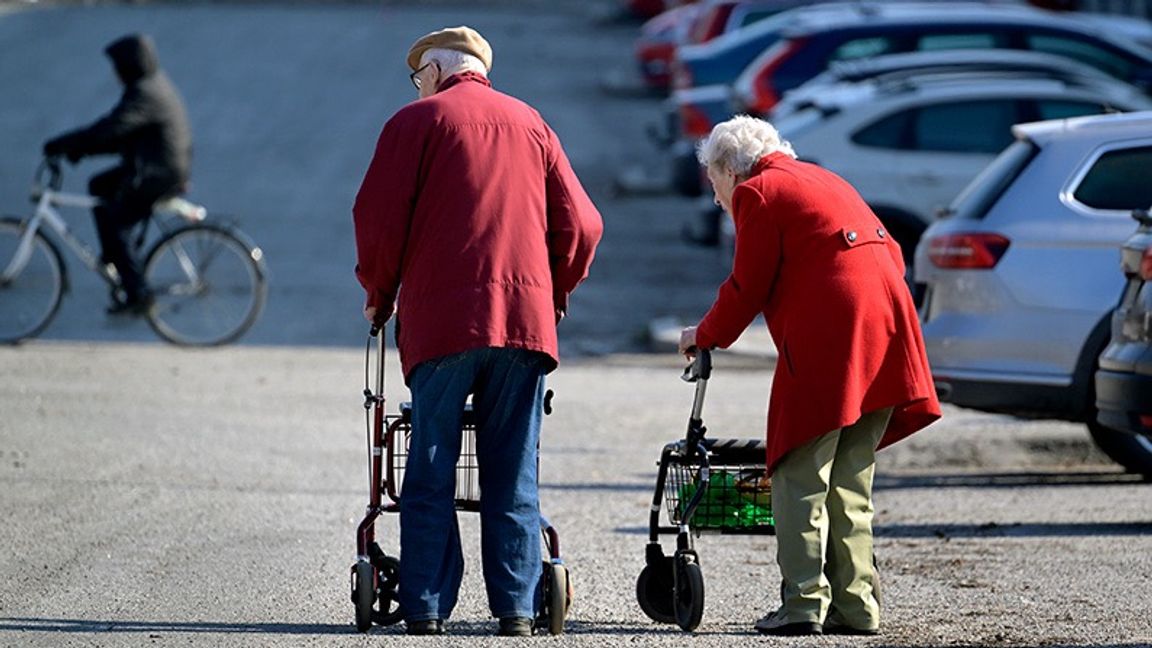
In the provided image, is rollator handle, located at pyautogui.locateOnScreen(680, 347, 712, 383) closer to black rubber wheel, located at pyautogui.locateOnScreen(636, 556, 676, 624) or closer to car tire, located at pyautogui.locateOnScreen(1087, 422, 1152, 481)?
black rubber wheel, located at pyautogui.locateOnScreen(636, 556, 676, 624)

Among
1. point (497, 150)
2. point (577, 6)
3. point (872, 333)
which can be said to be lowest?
point (577, 6)

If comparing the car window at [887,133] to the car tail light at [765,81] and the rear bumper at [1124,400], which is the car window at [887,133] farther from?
the rear bumper at [1124,400]

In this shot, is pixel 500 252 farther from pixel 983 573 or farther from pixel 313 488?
pixel 313 488

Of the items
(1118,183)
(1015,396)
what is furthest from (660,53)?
(1015,396)

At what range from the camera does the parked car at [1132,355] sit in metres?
8.55

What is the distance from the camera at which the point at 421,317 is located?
650cm

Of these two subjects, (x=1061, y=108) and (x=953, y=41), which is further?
(x=953, y=41)

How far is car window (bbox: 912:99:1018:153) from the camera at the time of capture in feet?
52.4

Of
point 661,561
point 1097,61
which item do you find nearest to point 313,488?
point 661,561

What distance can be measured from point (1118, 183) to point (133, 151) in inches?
273

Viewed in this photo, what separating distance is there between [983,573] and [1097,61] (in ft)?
42.9

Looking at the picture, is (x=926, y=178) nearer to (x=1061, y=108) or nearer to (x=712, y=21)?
(x=1061, y=108)

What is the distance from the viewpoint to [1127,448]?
421 inches

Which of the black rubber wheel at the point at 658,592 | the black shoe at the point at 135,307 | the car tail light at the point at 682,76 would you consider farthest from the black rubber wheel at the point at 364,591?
the car tail light at the point at 682,76
